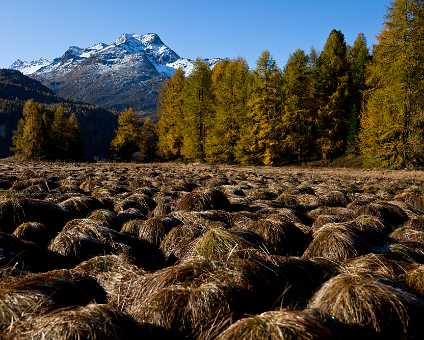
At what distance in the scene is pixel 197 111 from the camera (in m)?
53.8

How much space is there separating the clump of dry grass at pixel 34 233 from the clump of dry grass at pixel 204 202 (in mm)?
3714

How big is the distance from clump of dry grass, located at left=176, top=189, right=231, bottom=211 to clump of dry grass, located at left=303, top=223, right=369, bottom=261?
4.61 metres

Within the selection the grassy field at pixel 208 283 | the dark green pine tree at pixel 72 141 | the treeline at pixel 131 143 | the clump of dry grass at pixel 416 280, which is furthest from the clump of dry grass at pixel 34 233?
the dark green pine tree at pixel 72 141

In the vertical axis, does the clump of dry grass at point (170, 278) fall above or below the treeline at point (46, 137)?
below

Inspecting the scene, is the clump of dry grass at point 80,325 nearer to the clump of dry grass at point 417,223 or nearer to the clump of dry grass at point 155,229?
the clump of dry grass at point 155,229

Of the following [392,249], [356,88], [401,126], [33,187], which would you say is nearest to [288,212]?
[392,249]

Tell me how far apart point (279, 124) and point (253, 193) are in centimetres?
3205

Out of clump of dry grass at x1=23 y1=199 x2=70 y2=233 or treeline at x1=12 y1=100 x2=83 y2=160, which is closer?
clump of dry grass at x1=23 y1=199 x2=70 y2=233

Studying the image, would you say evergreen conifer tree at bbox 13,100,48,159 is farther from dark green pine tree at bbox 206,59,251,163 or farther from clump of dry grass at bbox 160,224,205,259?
clump of dry grass at bbox 160,224,205,259

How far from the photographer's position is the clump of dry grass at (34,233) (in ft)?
26.1

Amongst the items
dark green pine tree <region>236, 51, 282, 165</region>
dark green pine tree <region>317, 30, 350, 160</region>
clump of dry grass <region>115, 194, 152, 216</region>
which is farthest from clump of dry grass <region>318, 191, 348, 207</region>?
dark green pine tree <region>317, 30, 350, 160</region>

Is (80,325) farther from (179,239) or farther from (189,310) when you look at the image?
(179,239)

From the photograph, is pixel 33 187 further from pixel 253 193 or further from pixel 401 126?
pixel 401 126

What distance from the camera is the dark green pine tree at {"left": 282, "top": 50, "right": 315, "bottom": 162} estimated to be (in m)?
46.8
